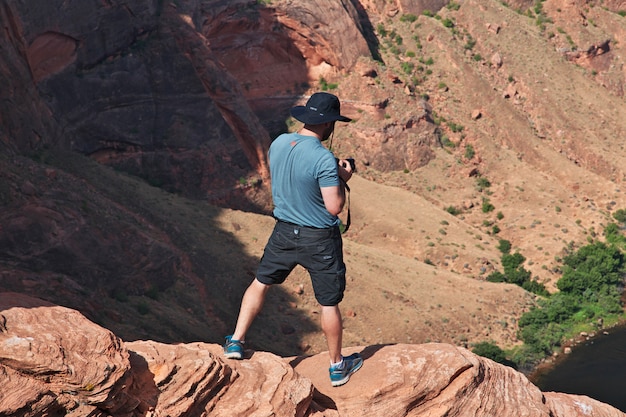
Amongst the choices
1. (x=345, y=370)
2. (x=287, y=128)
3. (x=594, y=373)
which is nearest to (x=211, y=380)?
(x=345, y=370)

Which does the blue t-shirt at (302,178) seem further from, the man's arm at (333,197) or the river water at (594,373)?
the river water at (594,373)

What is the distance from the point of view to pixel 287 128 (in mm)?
49938

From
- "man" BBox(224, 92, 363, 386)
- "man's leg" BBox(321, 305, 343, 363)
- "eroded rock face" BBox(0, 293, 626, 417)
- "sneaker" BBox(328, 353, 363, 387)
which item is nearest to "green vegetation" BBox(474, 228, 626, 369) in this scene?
"eroded rock face" BBox(0, 293, 626, 417)

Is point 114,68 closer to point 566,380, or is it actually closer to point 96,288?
point 96,288

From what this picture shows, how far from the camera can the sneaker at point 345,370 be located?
11.5 meters

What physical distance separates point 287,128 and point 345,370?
128ft

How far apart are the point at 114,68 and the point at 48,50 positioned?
3.62 meters

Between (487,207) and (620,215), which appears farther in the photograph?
(487,207)

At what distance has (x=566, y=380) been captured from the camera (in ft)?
109

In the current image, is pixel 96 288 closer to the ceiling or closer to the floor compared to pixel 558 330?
closer to the ceiling

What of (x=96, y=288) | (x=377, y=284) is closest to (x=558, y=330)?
(x=377, y=284)

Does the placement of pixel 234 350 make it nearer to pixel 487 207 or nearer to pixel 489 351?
pixel 489 351

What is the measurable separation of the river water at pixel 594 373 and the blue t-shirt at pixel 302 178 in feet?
79.0

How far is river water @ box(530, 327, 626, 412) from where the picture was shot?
31881 millimetres
